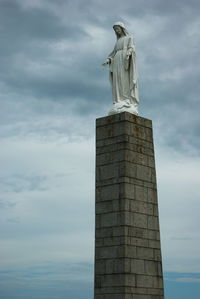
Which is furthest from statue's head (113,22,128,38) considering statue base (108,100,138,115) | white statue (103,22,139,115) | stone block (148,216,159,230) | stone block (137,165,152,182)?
stone block (148,216,159,230)

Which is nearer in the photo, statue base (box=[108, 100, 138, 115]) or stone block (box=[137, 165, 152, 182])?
stone block (box=[137, 165, 152, 182])

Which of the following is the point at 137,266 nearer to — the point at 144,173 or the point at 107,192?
the point at 107,192

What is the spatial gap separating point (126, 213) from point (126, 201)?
0.40 meters

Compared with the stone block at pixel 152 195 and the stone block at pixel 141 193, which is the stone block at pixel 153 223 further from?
the stone block at pixel 141 193

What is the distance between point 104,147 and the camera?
62.1 ft

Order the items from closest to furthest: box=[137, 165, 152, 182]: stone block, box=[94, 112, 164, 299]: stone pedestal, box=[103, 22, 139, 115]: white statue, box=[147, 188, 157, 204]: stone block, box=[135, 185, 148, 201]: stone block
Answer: box=[94, 112, 164, 299]: stone pedestal, box=[135, 185, 148, 201]: stone block, box=[137, 165, 152, 182]: stone block, box=[147, 188, 157, 204]: stone block, box=[103, 22, 139, 115]: white statue

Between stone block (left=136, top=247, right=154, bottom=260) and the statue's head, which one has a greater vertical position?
the statue's head

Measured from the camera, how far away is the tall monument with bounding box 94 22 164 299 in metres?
17.3

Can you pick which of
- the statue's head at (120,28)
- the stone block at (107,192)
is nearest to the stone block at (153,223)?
the stone block at (107,192)

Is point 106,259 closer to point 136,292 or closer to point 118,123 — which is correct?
point 136,292

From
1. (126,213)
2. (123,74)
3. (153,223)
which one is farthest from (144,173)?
(123,74)

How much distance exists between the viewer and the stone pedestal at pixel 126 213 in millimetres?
17281

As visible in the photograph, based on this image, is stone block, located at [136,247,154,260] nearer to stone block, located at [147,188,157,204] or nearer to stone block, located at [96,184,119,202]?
stone block, located at [147,188,157,204]

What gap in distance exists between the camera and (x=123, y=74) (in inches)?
781
